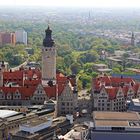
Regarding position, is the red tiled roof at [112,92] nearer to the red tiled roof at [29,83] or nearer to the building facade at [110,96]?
the building facade at [110,96]

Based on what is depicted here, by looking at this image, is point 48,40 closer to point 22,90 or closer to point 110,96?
point 22,90

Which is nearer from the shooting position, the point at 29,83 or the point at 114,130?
the point at 114,130

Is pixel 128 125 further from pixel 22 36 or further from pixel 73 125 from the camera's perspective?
pixel 22 36

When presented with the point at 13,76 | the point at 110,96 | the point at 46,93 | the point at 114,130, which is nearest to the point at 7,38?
the point at 13,76

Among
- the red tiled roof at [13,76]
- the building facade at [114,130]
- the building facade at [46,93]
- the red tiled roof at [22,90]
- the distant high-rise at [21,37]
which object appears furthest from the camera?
the distant high-rise at [21,37]

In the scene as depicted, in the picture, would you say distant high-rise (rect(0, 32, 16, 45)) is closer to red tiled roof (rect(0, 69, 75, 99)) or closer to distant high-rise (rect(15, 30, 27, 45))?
distant high-rise (rect(15, 30, 27, 45))

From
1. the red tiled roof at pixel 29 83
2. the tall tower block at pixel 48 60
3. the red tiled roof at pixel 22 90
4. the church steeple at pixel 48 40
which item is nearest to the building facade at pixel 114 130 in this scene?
the red tiled roof at pixel 29 83

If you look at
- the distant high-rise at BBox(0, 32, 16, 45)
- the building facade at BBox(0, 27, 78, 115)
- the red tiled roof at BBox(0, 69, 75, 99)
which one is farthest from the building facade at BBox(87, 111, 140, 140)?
the distant high-rise at BBox(0, 32, 16, 45)

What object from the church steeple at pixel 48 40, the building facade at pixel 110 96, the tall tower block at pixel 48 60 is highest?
the church steeple at pixel 48 40

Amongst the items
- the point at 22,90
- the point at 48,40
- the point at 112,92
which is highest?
the point at 48,40

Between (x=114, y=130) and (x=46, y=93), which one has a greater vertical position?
(x=46, y=93)

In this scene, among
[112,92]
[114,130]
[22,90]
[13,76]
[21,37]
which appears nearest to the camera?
[114,130]
